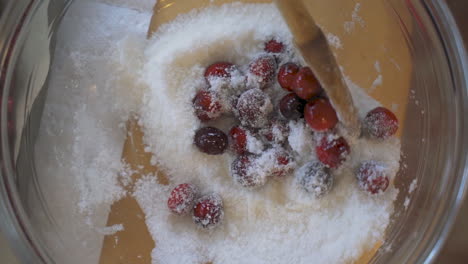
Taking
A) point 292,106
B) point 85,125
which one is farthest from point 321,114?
point 85,125

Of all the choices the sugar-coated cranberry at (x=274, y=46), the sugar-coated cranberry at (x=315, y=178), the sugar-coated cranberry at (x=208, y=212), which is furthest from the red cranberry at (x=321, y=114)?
the sugar-coated cranberry at (x=208, y=212)

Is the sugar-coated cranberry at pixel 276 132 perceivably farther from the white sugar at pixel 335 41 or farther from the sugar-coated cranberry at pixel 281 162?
the white sugar at pixel 335 41

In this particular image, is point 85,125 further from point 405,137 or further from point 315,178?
point 405,137

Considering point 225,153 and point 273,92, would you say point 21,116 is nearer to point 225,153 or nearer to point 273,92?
point 225,153

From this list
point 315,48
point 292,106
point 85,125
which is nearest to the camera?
point 315,48

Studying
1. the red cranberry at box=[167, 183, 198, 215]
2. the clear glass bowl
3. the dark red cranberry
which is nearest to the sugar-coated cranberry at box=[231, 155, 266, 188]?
the red cranberry at box=[167, 183, 198, 215]
